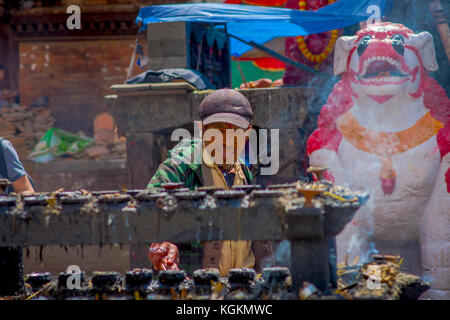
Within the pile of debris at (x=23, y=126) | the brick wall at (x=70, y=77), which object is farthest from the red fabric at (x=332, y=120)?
the brick wall at (x=70, y=77)

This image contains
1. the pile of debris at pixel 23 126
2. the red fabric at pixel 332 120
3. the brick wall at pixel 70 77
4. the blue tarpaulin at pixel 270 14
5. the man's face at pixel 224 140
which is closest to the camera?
the man's face at pixel 224 140

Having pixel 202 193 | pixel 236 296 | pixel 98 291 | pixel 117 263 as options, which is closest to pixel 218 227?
pixel 202 193

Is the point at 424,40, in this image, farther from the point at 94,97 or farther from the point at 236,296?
the point at 94,97

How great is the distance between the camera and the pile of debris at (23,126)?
9734 mm

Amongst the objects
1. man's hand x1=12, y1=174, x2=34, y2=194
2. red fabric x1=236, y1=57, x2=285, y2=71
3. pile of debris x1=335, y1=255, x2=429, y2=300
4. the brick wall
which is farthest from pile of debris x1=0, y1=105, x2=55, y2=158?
pile of debris x1=335, y1=255, x2=429, y2=300

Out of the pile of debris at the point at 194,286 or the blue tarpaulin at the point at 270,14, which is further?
the blue tarpaulin at the point at 270,14

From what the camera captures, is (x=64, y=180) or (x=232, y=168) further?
(x=64, y=180)

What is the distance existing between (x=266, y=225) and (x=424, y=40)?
251 cm

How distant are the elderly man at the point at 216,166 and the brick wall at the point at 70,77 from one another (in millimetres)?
8440

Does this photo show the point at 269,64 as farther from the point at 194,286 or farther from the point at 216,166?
the point at 194,286

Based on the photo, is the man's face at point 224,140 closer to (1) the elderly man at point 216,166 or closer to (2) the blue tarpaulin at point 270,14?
(1) the elderly man at point 216,166

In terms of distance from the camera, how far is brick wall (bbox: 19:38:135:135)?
446 inches

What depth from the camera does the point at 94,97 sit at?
37.5 feet

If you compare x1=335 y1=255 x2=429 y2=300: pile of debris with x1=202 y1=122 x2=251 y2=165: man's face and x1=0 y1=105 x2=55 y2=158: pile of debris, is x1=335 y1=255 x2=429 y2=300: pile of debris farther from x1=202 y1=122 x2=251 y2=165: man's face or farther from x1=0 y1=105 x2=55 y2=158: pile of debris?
x1=0 y1=105 x2=55 y2=158: pile of debris
